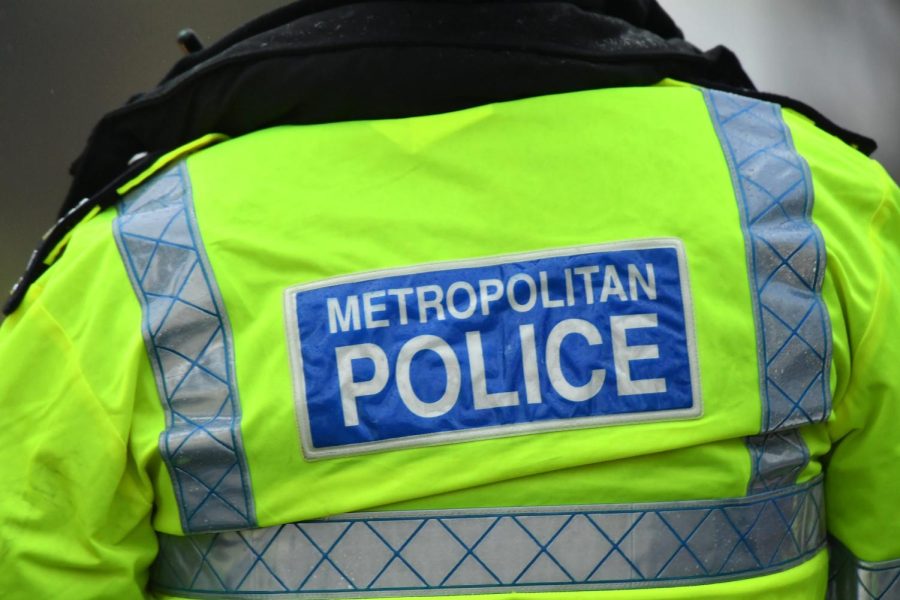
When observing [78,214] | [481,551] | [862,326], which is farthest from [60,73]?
[862,326]

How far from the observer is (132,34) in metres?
1.68

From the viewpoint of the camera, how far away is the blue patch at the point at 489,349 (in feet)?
3.18

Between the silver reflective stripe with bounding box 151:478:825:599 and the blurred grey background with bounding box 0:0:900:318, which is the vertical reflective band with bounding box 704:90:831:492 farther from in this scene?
the blurred grey background with bounding box 0:0:900:318

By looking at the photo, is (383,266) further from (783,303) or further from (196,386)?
(783,303)

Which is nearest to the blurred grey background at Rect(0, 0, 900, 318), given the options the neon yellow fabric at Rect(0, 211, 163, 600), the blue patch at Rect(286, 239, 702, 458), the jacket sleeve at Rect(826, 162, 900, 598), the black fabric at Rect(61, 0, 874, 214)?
the black fabric at Rect(61, 0, 874, 214)

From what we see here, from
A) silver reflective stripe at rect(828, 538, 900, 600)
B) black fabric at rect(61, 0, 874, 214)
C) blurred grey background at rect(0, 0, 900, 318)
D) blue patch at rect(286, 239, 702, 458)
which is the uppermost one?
blurred grey background at rect(0, 0, 900, 318)

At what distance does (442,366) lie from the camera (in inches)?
38.2

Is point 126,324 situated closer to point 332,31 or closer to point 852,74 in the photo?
point 332,31

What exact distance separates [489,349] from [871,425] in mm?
357

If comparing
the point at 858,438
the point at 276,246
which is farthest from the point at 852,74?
the point at 276,246

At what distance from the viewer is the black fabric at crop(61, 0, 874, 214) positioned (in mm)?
1036

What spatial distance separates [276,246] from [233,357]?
0.09 metres

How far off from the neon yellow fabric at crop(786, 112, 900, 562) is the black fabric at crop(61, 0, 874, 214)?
182 millimetres

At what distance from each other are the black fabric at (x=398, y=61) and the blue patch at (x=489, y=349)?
16 centimetres
